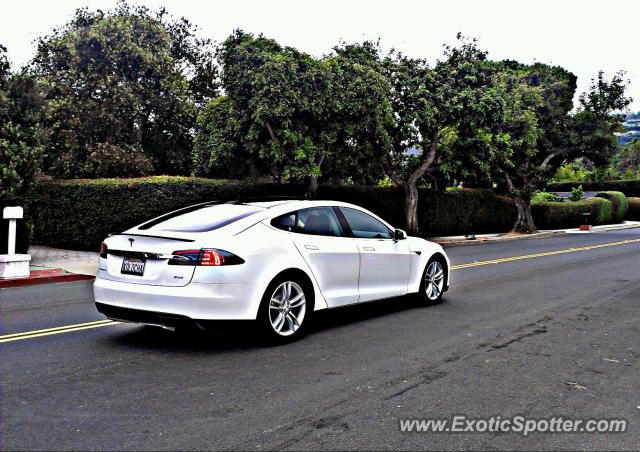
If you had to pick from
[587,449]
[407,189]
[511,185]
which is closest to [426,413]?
[587,449]

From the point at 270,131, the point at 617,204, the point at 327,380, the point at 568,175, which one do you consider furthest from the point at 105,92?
the point at 568,175

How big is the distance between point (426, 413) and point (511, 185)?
2915 centimetres

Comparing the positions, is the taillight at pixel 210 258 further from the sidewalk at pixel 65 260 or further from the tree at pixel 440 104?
the tree at pixel 440 104

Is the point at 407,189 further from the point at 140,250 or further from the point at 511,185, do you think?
the point at 140,250

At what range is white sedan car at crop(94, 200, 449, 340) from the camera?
19.1ft

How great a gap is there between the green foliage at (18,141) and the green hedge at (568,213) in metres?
29.5

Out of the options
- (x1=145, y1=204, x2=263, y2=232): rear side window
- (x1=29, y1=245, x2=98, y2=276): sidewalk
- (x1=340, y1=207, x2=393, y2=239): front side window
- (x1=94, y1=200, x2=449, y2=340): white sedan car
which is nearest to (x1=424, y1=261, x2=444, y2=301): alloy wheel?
A: (x1=340, y1=207, x2=393, y2=239): front side window

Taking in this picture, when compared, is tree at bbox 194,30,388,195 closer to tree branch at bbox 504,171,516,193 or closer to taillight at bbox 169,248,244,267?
tree branch at bbox 504,171,516,193

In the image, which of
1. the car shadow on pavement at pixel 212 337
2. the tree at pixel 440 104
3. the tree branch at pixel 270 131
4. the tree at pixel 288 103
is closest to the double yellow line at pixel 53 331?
the car shadow on pavement at pixel 212 337

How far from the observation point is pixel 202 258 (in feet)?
19.1

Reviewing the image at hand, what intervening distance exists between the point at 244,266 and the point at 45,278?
24.0 ft

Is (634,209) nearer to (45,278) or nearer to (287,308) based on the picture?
(45,278)

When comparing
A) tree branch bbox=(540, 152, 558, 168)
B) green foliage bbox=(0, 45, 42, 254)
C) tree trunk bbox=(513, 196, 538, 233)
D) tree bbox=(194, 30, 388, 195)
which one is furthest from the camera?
tree trunk bbox=(513, 196, 538, 233)

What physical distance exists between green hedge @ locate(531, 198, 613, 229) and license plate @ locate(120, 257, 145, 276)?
112ft
